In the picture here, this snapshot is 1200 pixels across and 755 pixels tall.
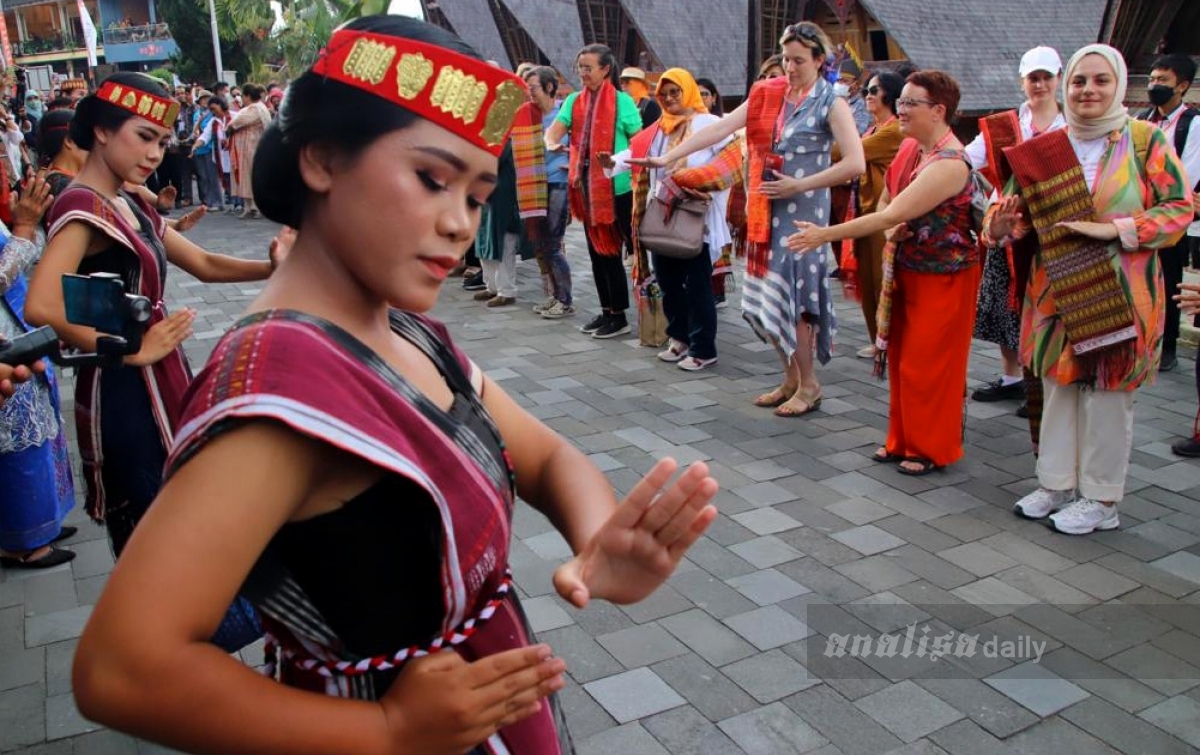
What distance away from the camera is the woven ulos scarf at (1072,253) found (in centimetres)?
385

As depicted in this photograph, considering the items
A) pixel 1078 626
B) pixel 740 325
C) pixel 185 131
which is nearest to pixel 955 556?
pixel 1078 626

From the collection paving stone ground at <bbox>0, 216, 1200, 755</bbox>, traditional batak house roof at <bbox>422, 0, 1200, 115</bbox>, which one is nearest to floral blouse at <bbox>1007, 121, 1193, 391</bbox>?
paving stone ground at <bbox>0, 216, 1200, 755</bbox>

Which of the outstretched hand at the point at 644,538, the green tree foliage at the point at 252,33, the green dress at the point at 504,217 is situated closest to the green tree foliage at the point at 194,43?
the green tree foliage at the point at 252,33

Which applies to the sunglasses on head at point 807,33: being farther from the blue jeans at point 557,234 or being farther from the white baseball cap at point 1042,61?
the blue jeans at point 557,234

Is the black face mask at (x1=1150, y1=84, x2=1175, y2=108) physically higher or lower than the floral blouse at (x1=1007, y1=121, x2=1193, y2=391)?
higher

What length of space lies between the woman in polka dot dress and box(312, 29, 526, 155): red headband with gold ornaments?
4169 millimetres

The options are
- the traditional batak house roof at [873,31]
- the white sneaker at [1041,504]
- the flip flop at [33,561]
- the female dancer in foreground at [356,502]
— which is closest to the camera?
the female dancer in foreground at [356,502]

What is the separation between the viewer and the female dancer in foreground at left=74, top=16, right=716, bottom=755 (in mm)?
957

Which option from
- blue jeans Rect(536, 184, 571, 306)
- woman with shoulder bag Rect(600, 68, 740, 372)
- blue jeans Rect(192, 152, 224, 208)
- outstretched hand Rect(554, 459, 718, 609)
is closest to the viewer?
outstretched hand Rect(554, 459, 718, 609)

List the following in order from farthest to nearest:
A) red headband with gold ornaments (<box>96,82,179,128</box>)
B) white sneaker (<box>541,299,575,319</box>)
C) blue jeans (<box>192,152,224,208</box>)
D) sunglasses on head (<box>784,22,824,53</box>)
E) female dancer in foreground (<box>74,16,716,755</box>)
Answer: blue jeans (<box>192,152,224,208</box>), white sneaker (<box>541,299,575,319</box>), sunglasses on head (<box>784,22,824,53</box>), red headband with gold ornaments (<box>96,82,179,128</box>), female dancer in foreground (<box>74,16,716,755</box>)

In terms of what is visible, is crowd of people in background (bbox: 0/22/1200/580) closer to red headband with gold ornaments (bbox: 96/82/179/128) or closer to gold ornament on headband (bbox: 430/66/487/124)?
red headband with gold ornaments (bbox: 96/82/179/128)

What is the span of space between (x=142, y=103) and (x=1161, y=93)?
583 centimetres

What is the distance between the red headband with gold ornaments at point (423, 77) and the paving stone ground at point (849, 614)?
206cm

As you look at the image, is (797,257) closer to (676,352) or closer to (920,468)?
(920,468)
